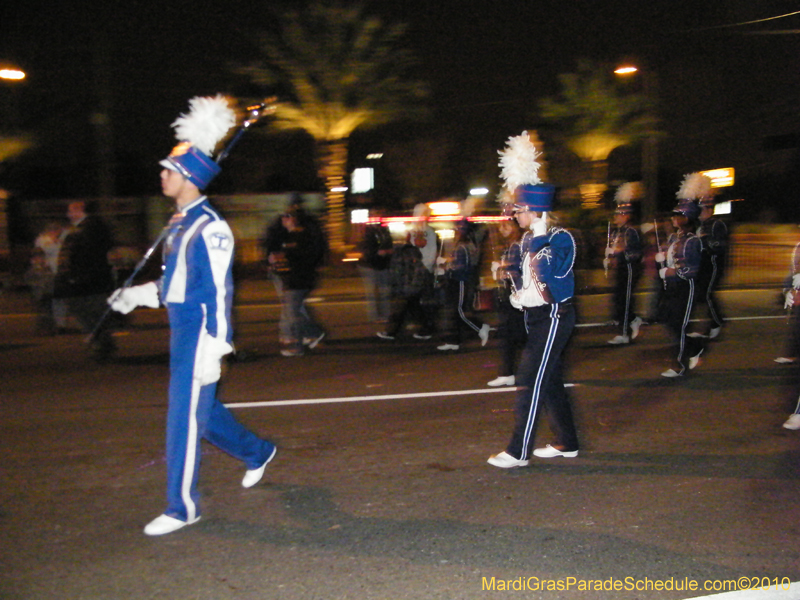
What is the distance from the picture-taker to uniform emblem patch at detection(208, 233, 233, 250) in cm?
398

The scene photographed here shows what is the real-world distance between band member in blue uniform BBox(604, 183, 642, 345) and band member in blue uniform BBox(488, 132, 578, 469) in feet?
16.5

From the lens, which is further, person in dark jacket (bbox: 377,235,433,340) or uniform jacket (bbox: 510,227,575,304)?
person in dark jacket (bbox: 377,235,433,340)

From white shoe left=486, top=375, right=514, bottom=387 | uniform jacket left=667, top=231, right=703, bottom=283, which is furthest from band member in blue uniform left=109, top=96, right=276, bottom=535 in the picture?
uniform jacket left=667, top=231, right=703, bottom=283

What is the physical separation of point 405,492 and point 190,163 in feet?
7.42

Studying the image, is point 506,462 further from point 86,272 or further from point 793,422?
point 86,272

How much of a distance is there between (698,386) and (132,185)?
3963 centimetres

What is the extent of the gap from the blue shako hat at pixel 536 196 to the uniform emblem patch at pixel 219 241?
193 cm

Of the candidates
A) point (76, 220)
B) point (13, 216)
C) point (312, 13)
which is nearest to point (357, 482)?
point (76, 220)

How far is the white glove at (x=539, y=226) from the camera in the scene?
16.5 feet

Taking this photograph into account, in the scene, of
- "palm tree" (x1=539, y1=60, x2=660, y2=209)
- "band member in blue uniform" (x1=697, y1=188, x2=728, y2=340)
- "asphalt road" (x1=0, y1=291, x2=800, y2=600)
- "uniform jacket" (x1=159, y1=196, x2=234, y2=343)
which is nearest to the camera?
"asphalt road" (x1=0, y1=291, x2=800, y2=600)

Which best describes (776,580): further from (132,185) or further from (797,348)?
(132,185)

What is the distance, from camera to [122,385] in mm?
7820

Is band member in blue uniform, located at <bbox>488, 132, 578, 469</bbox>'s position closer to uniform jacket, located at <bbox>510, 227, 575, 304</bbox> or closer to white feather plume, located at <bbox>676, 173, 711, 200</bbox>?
uniform jacket, located at <bbox>510, 227, 575, 304</bbox>

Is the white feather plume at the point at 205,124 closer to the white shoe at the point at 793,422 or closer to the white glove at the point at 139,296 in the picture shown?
the white glove at the point at 139,296
